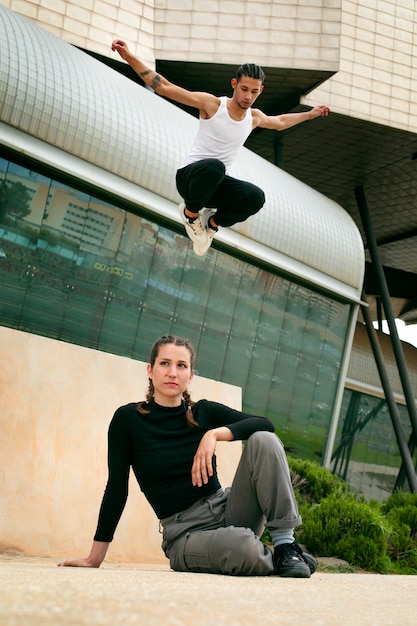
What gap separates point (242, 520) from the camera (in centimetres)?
407

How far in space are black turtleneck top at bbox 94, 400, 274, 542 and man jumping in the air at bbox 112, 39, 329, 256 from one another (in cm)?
292

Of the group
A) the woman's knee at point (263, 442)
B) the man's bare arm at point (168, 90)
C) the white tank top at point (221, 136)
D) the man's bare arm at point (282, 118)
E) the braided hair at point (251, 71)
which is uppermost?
the man's bare arm at point (282, 118)

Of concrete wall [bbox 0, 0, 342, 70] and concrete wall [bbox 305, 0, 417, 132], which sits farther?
concrete wall [bbox 305, 0, 417, 132]

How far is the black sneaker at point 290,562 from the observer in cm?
380

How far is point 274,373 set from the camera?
20.3 meters

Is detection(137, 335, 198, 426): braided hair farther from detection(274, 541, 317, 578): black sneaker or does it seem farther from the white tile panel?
the white tile panel

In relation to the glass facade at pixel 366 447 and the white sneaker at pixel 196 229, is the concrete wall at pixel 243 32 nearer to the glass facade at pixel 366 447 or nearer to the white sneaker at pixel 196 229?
the glass facade at pixel 366 447

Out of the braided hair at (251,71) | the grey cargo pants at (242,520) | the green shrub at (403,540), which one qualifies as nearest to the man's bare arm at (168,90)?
the braided hair at (251,71)

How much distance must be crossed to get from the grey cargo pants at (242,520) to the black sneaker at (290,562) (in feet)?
0.17

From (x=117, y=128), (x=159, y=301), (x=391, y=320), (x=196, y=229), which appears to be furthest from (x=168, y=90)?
(x=391, y=320)

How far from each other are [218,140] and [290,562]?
410cm

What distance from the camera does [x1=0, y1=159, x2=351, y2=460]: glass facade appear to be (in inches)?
603

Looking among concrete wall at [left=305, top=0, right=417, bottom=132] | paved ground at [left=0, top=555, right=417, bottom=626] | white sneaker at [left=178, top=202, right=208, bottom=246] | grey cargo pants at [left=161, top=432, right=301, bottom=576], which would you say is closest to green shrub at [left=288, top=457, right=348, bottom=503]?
white sneaker at [left=178, top=202, right=208, bottom=246]

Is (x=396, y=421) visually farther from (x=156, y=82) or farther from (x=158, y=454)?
(x=158, y=454)
